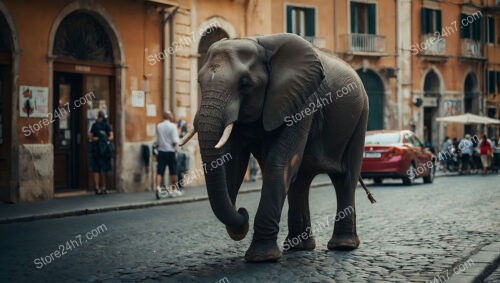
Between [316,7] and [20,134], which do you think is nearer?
[20,134]

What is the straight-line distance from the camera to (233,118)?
7.17 m

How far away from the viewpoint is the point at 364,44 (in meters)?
36.3

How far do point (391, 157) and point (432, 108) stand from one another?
20193mm

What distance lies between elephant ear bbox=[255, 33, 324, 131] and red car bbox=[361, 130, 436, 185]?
14.8 meters

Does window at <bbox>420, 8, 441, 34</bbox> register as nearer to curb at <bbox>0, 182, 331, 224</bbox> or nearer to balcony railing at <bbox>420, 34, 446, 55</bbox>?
balcony railing at <bbox>420, 34, 446, 55</bbox>

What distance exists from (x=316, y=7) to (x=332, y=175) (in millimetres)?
26047

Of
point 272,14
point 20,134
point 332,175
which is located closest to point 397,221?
point 332,175

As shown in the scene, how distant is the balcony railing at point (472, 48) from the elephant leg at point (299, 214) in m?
36.5

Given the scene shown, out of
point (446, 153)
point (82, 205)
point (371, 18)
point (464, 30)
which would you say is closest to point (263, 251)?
point (82, 205)

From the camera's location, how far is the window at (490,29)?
151 feet

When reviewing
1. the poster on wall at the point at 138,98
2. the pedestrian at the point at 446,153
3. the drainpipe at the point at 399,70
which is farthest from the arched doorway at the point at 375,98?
the poster on wall at the point at 138,98

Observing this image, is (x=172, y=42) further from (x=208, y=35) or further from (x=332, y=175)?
(x=332, y=175)

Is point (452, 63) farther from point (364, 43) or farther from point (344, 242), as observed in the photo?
point (344, 242)

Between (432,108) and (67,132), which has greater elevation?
(432,108)
